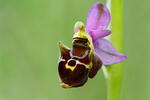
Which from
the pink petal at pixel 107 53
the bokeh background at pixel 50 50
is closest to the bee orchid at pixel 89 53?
the pink petal at pixel 107 53

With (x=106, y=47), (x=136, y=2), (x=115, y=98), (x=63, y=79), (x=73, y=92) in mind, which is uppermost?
(x=136, y=2)

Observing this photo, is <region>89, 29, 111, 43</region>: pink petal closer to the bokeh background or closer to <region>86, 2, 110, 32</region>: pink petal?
<region>86, 2, 110, 32</region>: pink petal

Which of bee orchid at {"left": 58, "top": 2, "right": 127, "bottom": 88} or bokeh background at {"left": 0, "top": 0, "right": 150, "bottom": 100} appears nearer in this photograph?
bee orchid at {"left": 58, "top": 2, "right": 127, "bottom": 88}

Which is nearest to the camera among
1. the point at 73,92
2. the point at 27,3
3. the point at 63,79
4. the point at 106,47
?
the point at 63,79

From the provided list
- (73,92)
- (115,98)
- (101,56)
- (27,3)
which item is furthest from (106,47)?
(27,3)

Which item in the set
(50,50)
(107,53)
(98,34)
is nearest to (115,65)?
(107,53)

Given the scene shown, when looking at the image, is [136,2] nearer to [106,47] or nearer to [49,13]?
[49,13]

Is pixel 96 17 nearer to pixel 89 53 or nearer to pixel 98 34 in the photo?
pixel 98 34

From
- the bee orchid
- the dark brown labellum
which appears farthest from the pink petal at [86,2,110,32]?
the dark brown labellum
